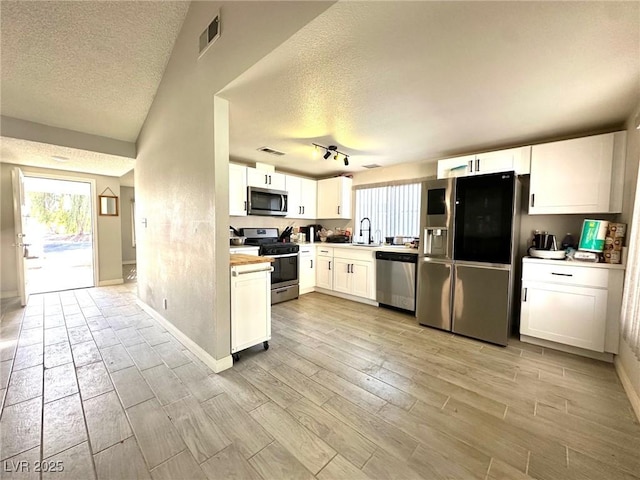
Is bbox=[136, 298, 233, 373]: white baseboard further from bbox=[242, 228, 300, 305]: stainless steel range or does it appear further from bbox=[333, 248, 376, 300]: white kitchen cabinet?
bbox=[333, 248, 376, 300]: white kitchen cabinet

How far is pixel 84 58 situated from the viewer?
2.51 metres

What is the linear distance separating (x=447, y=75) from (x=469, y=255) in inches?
75.2

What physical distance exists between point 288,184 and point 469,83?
326 cm

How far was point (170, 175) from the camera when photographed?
2.82 meters

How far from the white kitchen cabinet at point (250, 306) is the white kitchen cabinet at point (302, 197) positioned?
2.40 meters

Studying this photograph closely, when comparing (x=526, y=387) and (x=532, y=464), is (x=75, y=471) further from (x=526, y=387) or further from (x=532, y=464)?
(x=526, y=387)

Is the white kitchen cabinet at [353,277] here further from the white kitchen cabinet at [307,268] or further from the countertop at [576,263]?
the countertop at [576,263]

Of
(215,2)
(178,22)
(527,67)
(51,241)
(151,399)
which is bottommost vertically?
(151,399)

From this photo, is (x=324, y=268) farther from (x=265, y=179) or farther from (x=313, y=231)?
(x=265, y=179)

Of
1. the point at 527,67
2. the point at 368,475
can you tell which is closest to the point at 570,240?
the point at 527,67

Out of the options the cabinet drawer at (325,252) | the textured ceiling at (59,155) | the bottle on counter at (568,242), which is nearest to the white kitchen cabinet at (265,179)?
the cabinet drawer at (325,252)

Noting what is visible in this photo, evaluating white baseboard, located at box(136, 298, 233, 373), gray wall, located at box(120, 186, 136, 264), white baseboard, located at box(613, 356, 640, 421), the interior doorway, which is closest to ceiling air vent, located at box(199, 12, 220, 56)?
white baseboard, located at box(136, 298, 233, 373)

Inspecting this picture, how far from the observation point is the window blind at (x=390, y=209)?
417 centimetres

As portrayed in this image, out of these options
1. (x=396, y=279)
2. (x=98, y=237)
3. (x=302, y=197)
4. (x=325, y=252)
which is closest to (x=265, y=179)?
(x=302, y=197)
